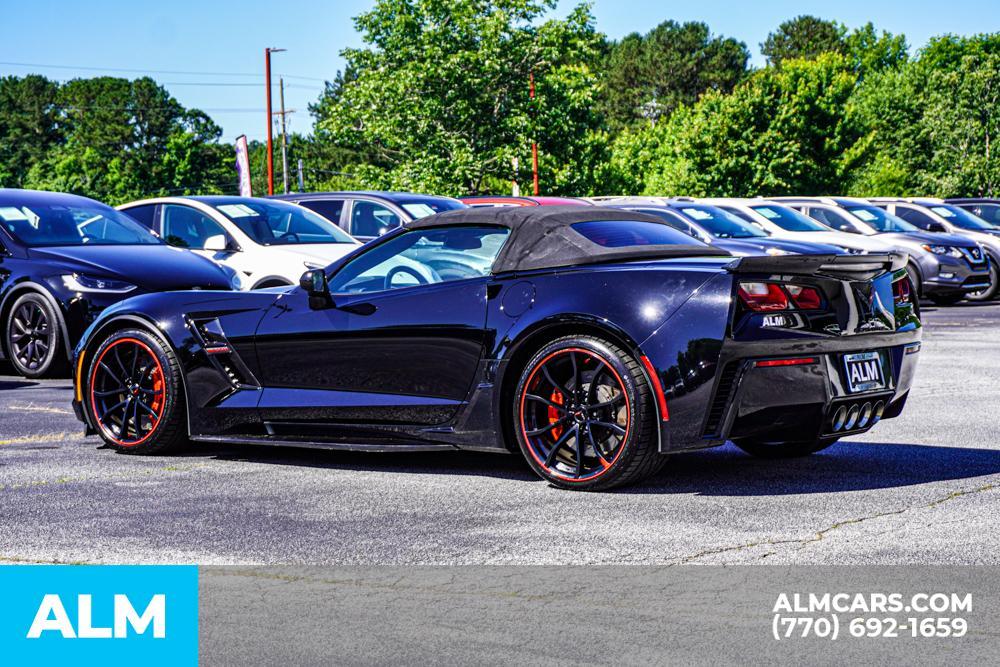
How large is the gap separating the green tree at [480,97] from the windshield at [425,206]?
93.3 ft

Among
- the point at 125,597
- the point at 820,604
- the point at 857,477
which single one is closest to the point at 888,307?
the point at 857,477

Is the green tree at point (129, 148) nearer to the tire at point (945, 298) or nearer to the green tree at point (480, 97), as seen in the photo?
the green tree at point (480, 97)

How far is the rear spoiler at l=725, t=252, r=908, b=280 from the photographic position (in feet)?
19.5

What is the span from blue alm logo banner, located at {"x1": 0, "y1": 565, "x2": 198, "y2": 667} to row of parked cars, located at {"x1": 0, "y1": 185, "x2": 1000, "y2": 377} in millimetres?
2734

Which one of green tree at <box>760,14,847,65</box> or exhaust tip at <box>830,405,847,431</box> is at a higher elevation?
green tree at <box>760,14,847,65</box>

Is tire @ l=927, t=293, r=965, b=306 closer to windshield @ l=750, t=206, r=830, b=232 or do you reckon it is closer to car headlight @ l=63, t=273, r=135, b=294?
windshield @ l=750, t=206, r=830, b=232

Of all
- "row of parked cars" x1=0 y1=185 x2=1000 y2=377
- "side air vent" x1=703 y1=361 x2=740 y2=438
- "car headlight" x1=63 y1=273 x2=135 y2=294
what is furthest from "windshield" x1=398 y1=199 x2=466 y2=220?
"side air vent" x1=703 y1=361 x2=740 y2=438

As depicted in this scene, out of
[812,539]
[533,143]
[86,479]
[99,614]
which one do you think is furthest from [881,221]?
[533,143]

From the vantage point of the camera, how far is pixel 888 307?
21.5ft

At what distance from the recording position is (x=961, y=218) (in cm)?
2505

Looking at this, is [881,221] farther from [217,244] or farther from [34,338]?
[34,338]

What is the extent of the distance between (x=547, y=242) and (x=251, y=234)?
Result: 7.65 m

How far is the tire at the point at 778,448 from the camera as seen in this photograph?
7.21 m

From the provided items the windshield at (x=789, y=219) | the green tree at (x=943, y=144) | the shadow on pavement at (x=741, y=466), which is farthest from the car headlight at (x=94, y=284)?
the green tree at (x=943, y=144)
